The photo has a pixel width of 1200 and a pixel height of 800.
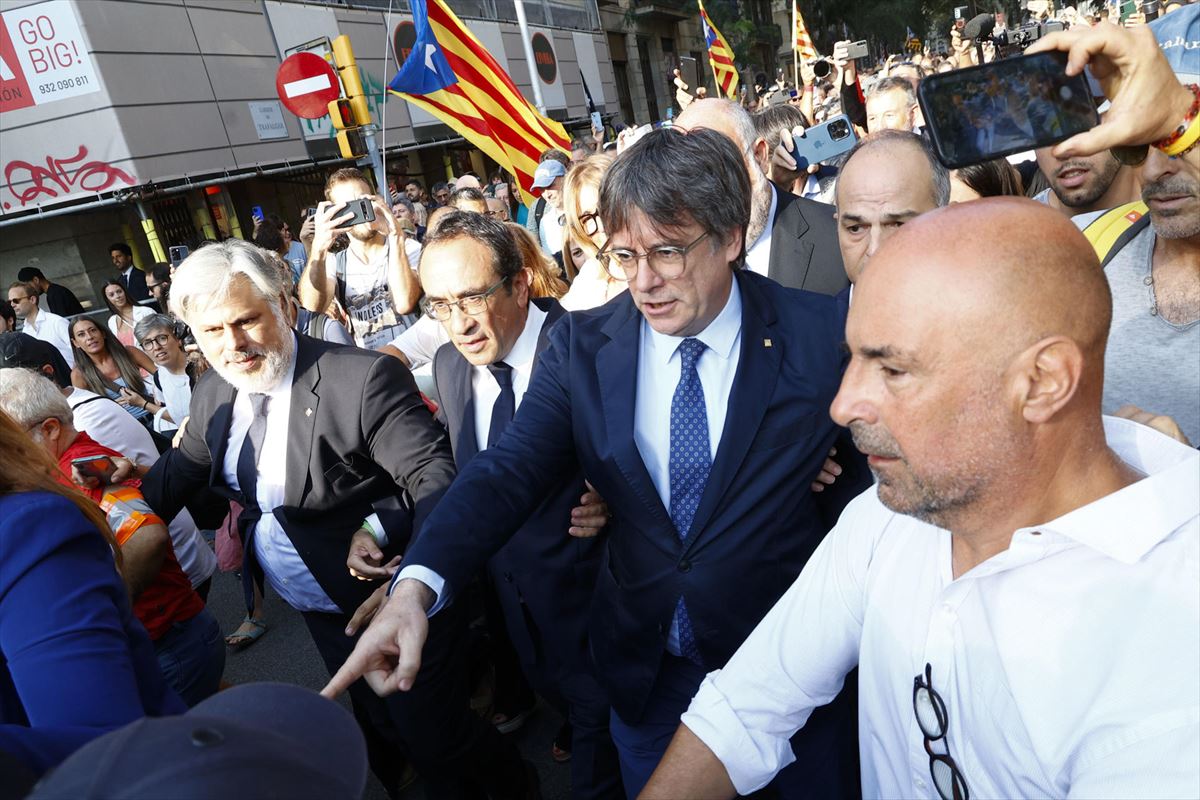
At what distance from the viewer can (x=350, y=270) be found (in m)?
5.09

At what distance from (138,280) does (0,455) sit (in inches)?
427

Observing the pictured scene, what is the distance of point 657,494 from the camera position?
2.03m

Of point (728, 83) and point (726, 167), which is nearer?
point (726, 167)

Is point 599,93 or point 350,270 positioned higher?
point 599,93

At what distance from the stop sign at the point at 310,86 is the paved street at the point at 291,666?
4461mm

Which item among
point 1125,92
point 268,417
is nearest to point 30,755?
point 268,417

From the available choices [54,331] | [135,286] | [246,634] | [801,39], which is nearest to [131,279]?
[135,286]

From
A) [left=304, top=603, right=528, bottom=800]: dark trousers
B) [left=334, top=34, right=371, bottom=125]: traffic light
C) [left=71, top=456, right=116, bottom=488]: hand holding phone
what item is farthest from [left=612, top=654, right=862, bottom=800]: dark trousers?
[left=334, top=34, right=371, bottom=125]: traffic light

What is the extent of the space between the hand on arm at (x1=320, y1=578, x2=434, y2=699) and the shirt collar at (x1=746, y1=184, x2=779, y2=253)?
2.39 meters

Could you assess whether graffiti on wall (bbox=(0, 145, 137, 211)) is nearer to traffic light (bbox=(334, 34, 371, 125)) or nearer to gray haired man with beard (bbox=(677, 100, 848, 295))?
traffic light (bbox=(334, 34, 371, 125))

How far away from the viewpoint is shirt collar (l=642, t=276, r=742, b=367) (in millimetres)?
2127

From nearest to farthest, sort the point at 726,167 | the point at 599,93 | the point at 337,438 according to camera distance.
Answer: the point at 726,167, the point at 337,438, the point at 599,93

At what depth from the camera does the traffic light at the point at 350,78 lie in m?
7.24

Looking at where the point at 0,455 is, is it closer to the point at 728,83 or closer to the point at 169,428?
the point at 169,428
